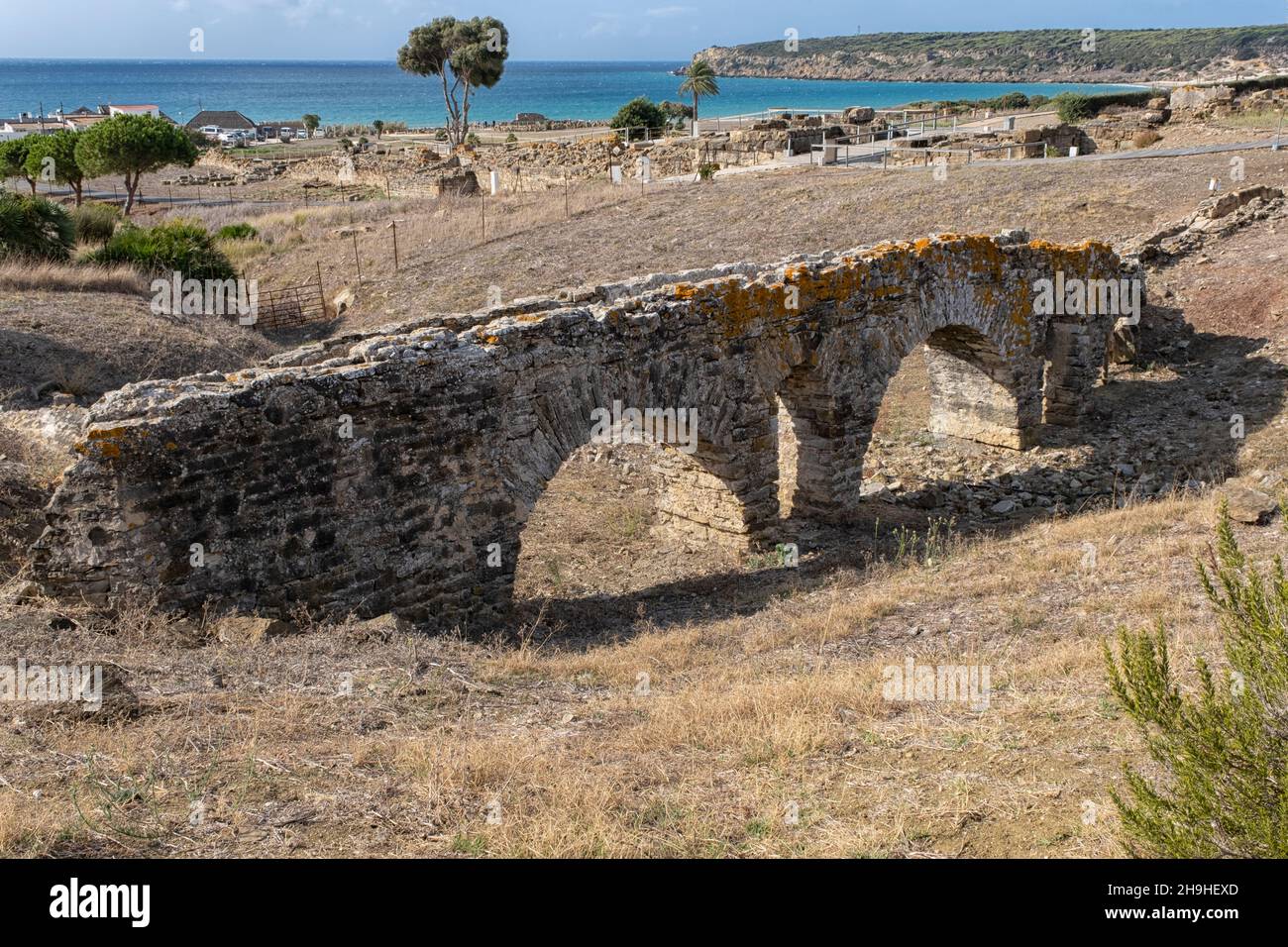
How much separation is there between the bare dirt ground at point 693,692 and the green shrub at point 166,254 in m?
13.4

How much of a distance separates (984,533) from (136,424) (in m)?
7.93

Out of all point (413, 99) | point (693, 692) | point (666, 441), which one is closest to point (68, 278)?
point (666, 441)

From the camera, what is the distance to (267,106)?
145375 mm

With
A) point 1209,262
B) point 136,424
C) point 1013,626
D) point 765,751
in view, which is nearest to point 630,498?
point 1013,626

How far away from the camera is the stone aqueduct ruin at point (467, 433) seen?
24.9ft

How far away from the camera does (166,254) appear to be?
2295 cm

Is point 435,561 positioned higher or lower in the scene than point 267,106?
lower

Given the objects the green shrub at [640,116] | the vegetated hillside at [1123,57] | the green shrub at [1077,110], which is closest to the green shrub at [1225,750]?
the green shrub at [1077,110]

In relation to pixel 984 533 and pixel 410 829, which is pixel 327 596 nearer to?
pixel 410 829

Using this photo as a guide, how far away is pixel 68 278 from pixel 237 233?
33.2ft

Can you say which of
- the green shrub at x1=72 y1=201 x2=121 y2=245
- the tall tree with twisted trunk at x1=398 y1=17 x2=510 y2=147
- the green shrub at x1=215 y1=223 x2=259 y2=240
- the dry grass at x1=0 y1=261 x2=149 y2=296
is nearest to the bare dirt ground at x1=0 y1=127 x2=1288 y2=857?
the dry grass at x1=0 y1=261 x2=149 y2=296

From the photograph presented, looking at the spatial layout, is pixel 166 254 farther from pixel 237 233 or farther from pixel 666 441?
pixel 666 441

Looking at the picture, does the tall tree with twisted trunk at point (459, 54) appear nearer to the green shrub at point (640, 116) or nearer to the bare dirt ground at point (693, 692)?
the green shrub at point (640, 116)

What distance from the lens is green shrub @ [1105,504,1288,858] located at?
12.5 feet
